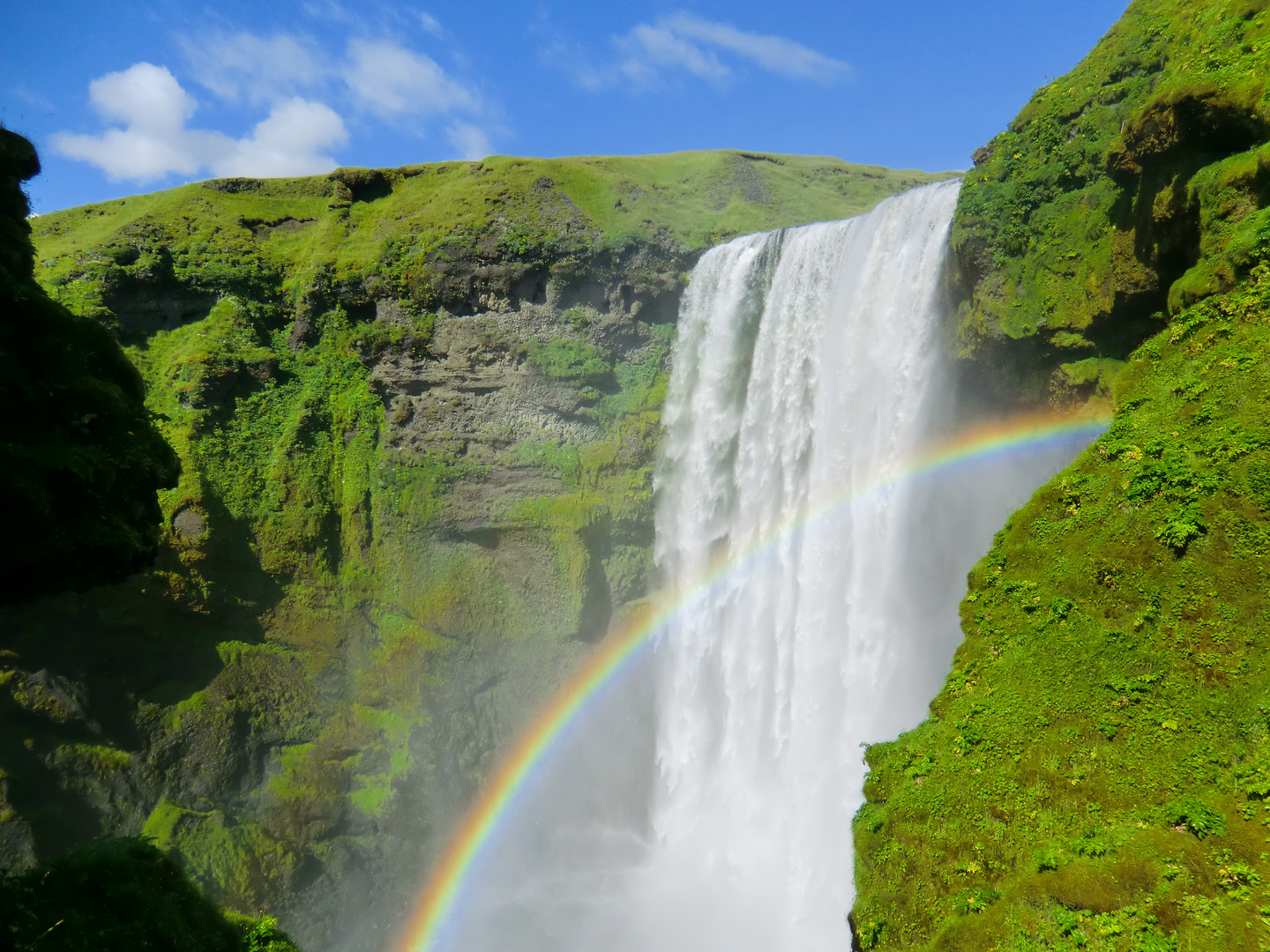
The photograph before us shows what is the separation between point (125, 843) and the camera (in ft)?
22.4

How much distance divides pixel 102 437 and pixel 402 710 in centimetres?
1784

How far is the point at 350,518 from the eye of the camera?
916 inches

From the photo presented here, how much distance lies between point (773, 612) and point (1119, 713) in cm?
1386

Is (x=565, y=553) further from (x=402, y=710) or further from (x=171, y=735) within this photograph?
(x=171, y=735)

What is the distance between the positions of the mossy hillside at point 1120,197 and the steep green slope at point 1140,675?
0.20 feet

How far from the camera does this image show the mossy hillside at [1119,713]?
14.3 ft

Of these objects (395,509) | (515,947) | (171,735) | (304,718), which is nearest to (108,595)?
(171,735)

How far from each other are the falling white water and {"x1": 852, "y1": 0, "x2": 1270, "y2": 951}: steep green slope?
6098 millimetres

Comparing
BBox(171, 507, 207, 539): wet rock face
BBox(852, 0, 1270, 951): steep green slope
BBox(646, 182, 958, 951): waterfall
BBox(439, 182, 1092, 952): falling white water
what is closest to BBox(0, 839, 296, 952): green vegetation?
BBox(852, 0, 1270, 951): steep green slope

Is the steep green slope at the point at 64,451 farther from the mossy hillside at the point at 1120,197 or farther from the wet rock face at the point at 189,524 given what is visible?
the wet rock face at the point at 189,524

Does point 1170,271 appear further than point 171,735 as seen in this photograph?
No

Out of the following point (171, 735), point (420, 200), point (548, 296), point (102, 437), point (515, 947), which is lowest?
point (515, 947)

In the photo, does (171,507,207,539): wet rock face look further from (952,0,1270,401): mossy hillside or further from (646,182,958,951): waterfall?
(952,0,1270,401): mossy hillside

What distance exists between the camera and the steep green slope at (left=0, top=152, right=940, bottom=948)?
19312 mm
